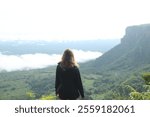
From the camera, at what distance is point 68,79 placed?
12.3 m

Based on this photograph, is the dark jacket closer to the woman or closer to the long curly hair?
the woman

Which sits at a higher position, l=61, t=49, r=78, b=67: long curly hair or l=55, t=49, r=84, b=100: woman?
l=61, t=49, r=78, b=67: long curly hair

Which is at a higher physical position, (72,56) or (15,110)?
(72,56)

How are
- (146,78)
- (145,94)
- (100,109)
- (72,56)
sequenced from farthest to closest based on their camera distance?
(146,78)
(145,94)
(72,56)
(100,109)

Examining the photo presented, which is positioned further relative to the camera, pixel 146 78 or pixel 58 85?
pixel 146 78

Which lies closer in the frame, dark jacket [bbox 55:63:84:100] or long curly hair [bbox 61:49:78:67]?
long curly hair [bbox 61:49:78:67]

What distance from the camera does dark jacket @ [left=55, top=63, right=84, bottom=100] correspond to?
12.2 meters

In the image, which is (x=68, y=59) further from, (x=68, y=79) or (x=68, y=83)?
(x=68, y=83)

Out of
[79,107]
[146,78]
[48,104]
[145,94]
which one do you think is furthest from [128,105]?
[146,78]

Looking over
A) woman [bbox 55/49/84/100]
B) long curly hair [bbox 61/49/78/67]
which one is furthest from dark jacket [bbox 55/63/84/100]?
long curly hair [bbox 61/49/78/67]

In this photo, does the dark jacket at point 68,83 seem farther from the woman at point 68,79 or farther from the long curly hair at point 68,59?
the long curly hair at point 68,59

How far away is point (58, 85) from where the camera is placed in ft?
40.6

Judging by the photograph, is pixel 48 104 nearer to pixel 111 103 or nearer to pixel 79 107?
pixel 79 107

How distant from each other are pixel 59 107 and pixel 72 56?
5.30ft
